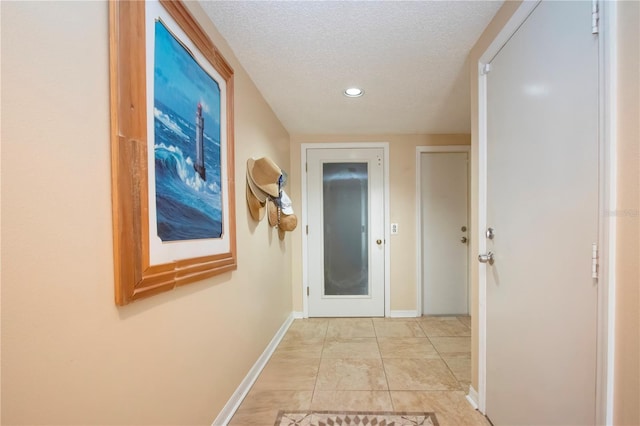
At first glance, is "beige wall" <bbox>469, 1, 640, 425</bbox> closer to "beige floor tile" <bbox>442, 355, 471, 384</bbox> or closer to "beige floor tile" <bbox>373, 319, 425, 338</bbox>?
"beige floor tile" <bbox>442, 355, 471, 384</bbox>

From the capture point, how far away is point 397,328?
292 centimetres

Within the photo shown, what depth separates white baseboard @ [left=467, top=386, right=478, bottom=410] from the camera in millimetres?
1621

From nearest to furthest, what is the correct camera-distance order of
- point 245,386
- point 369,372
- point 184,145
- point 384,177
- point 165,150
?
point 165,150
point 184,145
point 245,386
point 369,372
point 384,177

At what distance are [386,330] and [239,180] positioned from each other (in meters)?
2.21

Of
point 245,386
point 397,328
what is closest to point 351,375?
point 245,386

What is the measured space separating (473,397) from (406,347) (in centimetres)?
82

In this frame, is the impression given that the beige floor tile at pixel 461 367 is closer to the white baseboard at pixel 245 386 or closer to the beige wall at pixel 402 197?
the beige wall at pixel 402 197

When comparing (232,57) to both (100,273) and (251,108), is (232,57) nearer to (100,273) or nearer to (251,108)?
(251,108)

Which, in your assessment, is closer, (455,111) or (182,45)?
(182,45)

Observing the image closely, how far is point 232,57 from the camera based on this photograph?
1.70 meters

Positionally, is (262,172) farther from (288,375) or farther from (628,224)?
(628,224)

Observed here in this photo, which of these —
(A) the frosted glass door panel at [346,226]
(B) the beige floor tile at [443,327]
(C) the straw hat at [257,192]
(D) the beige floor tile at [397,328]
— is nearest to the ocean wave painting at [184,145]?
(C) the straw hat at [257,192]

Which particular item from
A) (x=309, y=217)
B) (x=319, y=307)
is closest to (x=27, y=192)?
(x=309, y=217)

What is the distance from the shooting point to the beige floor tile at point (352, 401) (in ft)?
5.40
